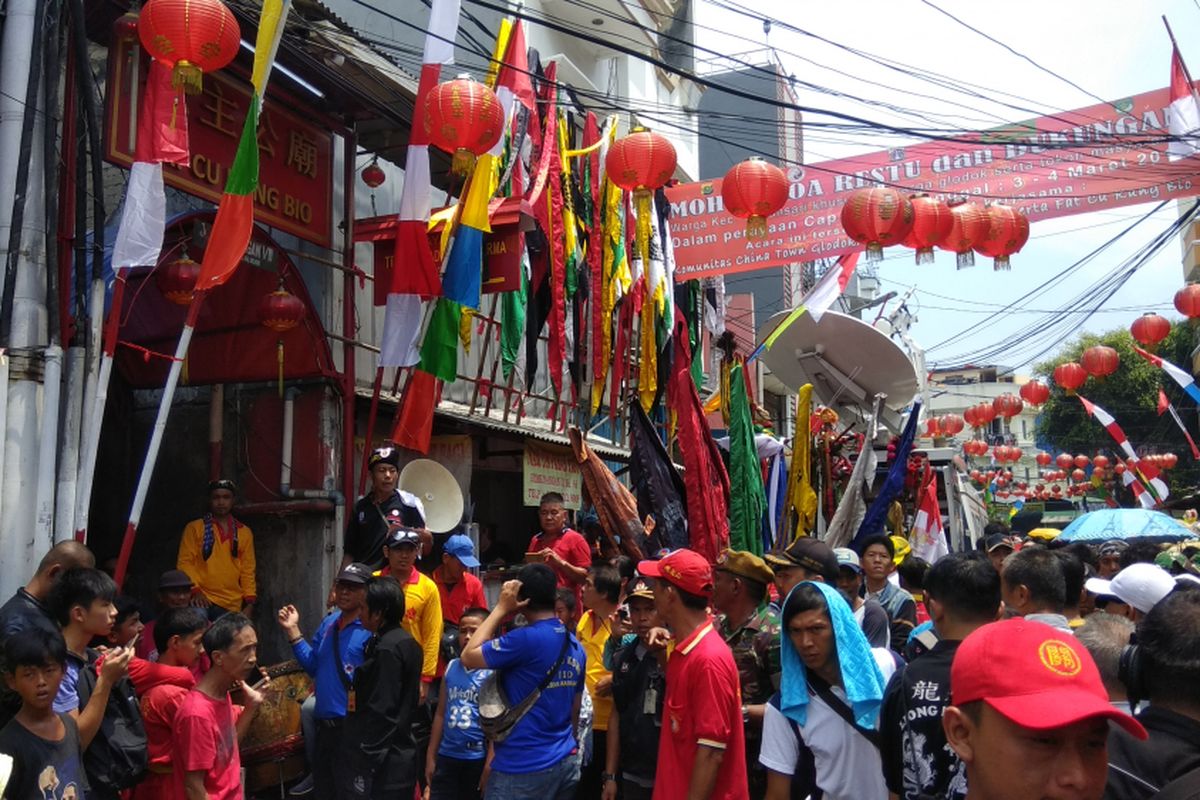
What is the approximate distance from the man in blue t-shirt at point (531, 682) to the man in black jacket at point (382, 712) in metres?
0.58

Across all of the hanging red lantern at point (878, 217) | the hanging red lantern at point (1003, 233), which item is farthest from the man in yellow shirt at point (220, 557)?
the hanging red lantern at point (1003, 233)

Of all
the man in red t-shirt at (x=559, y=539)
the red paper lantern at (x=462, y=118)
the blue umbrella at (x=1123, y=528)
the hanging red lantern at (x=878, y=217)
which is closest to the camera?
the red paper lantern at (x=462, y=118)

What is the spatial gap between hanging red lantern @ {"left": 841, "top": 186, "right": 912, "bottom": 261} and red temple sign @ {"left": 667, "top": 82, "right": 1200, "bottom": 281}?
102cm

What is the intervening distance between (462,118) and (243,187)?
1762mm

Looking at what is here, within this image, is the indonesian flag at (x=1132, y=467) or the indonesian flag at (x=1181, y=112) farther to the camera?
the indonesian flag at (x=1132, y=467)

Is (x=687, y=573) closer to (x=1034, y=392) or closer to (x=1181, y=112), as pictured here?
(x=1181, y=112)

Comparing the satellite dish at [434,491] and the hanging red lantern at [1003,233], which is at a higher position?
the hanging red lantern at [1003,233]

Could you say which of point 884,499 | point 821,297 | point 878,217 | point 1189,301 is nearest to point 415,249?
point 884,499

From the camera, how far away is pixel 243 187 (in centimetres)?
707

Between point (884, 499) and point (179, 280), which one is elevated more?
point (179, 280)

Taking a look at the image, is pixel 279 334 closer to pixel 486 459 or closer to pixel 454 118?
pixel 454 118

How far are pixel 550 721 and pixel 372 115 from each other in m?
6.93

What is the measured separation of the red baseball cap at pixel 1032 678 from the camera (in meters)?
1.91

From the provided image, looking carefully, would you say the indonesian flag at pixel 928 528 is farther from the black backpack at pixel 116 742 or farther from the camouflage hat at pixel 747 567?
the black backpack at pixel 116 742
